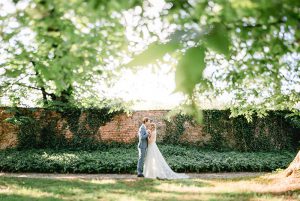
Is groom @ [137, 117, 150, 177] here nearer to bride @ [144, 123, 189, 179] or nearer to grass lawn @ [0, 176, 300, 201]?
bride @ [144, 123, 189, 179]

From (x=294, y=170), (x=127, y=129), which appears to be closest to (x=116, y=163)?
(x=127, y=129)

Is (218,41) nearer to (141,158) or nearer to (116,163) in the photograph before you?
(141,158)

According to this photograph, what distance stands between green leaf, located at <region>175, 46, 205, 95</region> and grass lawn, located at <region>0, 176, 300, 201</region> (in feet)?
23.4

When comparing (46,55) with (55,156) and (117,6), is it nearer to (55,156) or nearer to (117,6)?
(117,6)

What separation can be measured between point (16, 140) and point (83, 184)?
29.5 feet

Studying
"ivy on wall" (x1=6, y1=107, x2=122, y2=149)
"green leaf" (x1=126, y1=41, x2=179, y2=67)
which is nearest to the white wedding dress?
"ivy on wall" (x1=6, y1=107, x2=122, y2=149)

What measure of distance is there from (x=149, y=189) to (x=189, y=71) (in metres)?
8.53

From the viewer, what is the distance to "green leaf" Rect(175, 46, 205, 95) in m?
0.78

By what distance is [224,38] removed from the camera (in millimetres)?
878

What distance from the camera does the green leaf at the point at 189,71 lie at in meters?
0.78

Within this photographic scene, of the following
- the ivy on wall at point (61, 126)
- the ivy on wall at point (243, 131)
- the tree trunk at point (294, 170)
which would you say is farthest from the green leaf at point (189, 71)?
the ivy on wall at point (243, 131)

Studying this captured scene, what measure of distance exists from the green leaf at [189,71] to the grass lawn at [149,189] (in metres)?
7.14

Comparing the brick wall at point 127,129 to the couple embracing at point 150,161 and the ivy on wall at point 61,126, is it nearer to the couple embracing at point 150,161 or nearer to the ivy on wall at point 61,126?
the ivy on wall at point 61,126

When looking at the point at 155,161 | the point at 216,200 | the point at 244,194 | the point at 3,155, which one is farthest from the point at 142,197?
the point at 3,155
